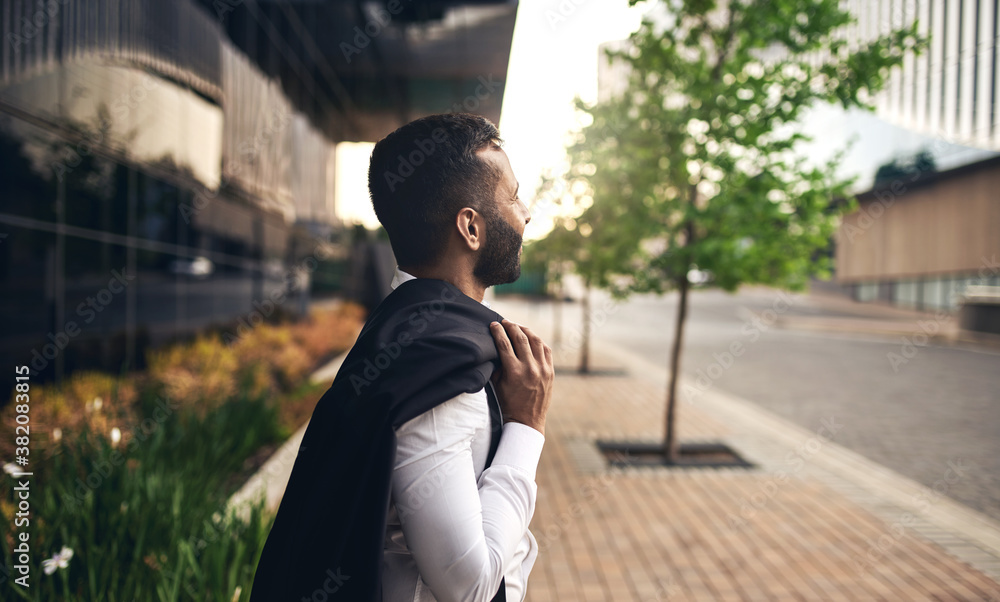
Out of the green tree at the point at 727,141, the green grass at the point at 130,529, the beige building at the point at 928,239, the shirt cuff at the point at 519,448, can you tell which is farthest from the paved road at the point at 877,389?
the beige building at the point at 928,239

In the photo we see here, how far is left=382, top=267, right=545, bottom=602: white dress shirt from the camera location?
1.11 m

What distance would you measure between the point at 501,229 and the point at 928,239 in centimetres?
3791

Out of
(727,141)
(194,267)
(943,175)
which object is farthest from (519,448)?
(943,175)

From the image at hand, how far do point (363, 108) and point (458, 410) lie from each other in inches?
716

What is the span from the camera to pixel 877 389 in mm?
11250

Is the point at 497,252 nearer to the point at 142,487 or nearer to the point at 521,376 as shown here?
the point at 521,376

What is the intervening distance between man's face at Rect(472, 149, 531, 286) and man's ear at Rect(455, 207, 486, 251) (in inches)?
0.6

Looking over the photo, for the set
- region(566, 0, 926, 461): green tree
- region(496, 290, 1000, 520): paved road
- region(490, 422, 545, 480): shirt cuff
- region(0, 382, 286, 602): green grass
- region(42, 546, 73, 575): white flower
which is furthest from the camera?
region(496, 290, 1000, 520): paved road

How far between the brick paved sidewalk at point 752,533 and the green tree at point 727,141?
1.03 metres

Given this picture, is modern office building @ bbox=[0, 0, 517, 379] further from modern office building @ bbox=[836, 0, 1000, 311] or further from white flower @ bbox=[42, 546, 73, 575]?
modern office building @ bbox=[836, 0, 1000, 311]

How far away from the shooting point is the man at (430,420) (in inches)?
43.9

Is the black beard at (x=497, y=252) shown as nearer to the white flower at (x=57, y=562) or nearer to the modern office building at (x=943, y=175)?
the white flower at (x=57, y=562)

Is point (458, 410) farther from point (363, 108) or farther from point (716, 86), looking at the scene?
point (363, 108)

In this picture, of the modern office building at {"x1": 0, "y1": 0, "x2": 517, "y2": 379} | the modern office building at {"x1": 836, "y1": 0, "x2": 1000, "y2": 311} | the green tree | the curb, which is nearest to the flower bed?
the modern office building at {"x1": 0, "y1": 0, "x2": 517, "y2": 379}
